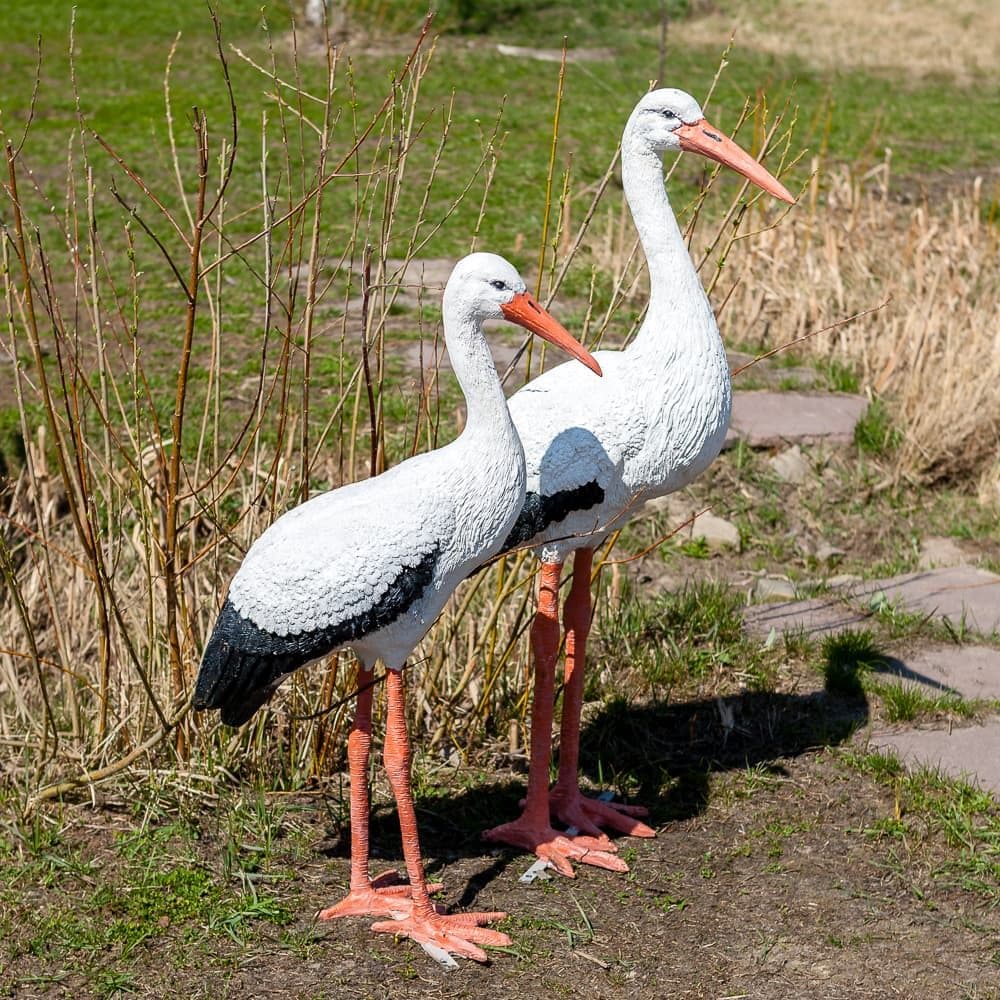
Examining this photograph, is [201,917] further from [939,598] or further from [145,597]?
[939,598]

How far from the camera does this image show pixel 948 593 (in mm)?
5227

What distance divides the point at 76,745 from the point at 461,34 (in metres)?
12.9

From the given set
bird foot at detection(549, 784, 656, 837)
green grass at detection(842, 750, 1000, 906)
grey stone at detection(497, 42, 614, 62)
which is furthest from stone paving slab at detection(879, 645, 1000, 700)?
grey stone at detection(497, 42, 614, 62)

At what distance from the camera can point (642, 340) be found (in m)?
3.58

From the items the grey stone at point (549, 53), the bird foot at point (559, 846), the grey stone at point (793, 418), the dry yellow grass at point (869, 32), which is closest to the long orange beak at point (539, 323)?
the bird foot at point (559, 846)

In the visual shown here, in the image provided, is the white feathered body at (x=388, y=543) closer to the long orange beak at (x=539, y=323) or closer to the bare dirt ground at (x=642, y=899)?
the long orange beak at (x=539, y=323)

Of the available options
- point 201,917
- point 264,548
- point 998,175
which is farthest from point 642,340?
point 998,175

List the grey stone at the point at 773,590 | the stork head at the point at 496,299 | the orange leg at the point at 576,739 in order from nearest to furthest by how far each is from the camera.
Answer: the stork head at the point at 496,299, the orange leg at the point at 576,739, the grey stone at the point at 773,590

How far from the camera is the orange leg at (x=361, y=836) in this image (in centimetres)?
339

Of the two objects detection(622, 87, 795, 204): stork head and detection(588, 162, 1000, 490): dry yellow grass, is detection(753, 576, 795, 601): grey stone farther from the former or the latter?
detection(622, 87, 795, 204): stork head

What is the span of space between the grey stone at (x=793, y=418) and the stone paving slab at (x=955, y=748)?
2083 mm

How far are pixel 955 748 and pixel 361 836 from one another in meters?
1.87

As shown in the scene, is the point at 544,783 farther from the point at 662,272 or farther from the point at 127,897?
the point at 662,272

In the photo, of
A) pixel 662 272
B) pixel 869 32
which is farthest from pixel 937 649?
pixel 869 32
